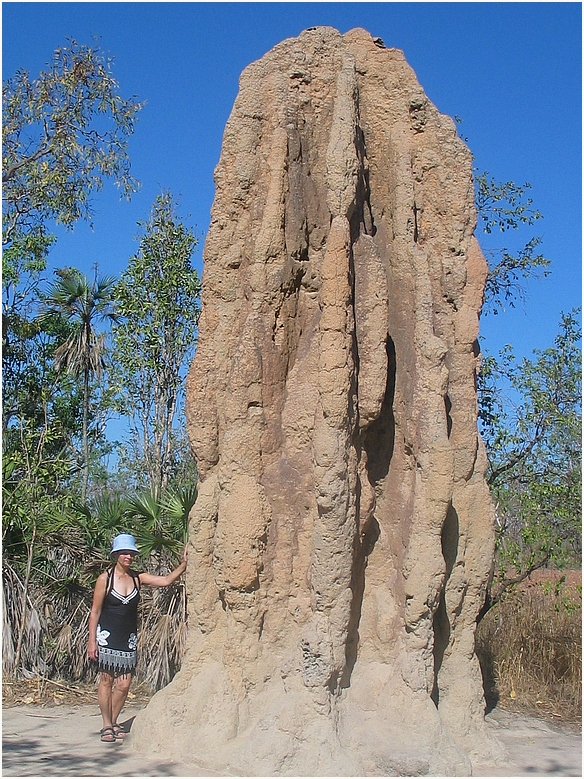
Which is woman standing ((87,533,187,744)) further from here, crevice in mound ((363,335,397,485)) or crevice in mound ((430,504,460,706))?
crevice in mound ((430,504,460,706))

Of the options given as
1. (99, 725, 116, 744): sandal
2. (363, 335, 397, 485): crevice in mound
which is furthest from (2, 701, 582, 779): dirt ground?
(363, 335, 397, 485): crevice in mound

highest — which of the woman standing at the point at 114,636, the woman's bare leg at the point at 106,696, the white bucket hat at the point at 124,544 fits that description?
the white bucket hat at the point at 124,544

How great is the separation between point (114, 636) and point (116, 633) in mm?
24

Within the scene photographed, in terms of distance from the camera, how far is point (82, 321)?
14.0 m

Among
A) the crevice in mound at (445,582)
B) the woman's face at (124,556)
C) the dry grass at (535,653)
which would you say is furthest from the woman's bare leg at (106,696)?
the dry grass at (535,653)

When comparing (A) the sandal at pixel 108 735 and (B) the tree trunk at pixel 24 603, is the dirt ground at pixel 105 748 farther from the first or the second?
(B) the tree trunk at pixel 24 603

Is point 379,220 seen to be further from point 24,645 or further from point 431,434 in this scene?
point 24,645

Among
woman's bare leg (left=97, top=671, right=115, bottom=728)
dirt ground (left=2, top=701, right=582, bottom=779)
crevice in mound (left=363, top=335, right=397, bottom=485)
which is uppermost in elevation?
crevice in mound (left=363, top=335, right=397, bottom=485)

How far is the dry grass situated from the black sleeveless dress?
11.7 ft

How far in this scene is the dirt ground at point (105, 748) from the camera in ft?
18.4

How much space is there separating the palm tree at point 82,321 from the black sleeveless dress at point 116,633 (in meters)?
7.22

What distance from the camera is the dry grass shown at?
8.39 m

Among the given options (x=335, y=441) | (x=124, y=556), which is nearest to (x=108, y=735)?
(x=124, y=556)

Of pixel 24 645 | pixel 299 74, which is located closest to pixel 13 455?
pixel 24 645
